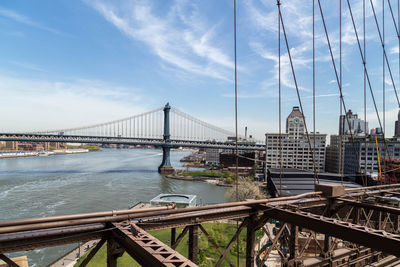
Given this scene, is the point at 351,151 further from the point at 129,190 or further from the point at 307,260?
the point at 307,260

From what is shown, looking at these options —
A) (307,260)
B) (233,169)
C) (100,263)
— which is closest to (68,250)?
(100,263)

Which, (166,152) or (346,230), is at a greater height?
(346,230)

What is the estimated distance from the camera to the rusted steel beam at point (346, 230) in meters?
2.51

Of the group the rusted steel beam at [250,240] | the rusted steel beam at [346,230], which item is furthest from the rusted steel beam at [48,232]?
the rusted steel beam at [346,230]

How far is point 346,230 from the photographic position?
112 inches

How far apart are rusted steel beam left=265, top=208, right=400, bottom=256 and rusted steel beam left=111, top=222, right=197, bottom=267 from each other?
2.06 metres

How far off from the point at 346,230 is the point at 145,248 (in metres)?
2.40

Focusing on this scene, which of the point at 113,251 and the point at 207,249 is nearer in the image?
the point at 113,251

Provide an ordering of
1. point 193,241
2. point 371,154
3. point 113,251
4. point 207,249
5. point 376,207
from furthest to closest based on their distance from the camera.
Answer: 1. point 371,154
2. point 207,249
3. point 376,207
4. point 193,241
5. point 113,251

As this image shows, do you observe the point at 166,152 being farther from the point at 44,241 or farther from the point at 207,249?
the point at 44,241

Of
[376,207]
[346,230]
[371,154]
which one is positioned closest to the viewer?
[346,230]

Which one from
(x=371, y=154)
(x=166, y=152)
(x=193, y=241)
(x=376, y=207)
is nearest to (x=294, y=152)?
(x=371, y=154)

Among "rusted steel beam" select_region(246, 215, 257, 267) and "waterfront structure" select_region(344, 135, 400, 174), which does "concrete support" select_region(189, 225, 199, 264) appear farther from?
"waterfront structure" select_region(344, 135, 400, 174)

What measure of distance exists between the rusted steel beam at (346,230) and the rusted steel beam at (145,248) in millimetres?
2056
